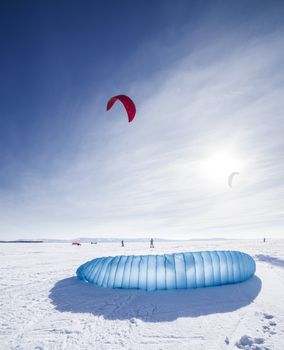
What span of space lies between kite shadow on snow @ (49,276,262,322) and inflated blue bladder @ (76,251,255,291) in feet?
0.61

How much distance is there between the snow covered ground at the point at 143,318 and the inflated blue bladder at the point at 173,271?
265 mm

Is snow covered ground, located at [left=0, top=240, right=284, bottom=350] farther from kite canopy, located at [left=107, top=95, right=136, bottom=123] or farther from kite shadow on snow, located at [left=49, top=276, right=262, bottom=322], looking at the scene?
kite canopy, located at [left=107, top=95, right=136, bottom=123]

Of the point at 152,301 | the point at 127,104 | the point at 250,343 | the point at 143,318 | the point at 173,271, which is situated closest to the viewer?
the point at 250,343

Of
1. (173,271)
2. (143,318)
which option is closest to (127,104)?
(173,271)

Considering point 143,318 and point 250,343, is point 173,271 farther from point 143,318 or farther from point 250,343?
point 250,343

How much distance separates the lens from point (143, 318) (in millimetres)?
5496

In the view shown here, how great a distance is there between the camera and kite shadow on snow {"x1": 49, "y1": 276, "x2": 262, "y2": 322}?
581cm

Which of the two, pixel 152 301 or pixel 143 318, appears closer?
pixel 143 318

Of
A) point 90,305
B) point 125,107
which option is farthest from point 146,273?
point 125,107

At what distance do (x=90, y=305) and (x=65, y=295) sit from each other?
1353 millimetres

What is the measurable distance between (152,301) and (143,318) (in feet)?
3.78

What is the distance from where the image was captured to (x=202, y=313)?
5.75 m

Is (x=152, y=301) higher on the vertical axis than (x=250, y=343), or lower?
higher

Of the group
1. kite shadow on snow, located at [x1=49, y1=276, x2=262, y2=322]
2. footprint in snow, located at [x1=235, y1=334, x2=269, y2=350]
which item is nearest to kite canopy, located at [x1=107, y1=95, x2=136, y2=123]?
kite shadow on snow, located at [x1=49, y1=276, x2=262, y2=322]
